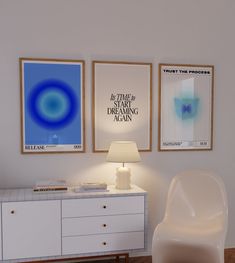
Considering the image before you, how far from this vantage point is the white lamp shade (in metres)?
2.87

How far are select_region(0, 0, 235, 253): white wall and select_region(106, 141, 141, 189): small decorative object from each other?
0.26m

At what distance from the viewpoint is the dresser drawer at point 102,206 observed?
8.94ft

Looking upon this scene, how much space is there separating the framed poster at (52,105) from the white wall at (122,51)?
70mm

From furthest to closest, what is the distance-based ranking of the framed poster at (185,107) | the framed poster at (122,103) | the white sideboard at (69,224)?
the framed poster at (185,107), the framed poster at (122,103), the white sideboard at (69,224)

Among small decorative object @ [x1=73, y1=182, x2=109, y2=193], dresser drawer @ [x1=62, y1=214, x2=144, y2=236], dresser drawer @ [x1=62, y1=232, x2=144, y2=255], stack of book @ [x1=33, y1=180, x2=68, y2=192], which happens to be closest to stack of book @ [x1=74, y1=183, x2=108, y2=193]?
small decorative object @ [x1=73, y1=182, x2=109, y2=193]

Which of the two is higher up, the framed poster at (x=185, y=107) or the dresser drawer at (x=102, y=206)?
the framed poster at (x=185, y=107)

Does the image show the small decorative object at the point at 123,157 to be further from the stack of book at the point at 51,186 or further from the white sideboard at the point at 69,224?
the stack of book at the point at 51,186

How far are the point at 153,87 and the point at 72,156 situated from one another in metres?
1.06

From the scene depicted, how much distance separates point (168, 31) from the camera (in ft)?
10.9

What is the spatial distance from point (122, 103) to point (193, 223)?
129cm

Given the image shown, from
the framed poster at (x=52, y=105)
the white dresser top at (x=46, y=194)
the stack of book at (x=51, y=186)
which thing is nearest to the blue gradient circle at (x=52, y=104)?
the framed poster at (x=52, y=105)

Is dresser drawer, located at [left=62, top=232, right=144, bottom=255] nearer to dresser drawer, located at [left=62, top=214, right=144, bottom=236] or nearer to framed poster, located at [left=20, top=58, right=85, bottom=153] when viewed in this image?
dresser drawer, located at [left=62, top=214, right=144, bottom=236]

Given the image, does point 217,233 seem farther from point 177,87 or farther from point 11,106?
point 11,106

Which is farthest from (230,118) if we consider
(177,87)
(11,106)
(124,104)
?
(11,106)
